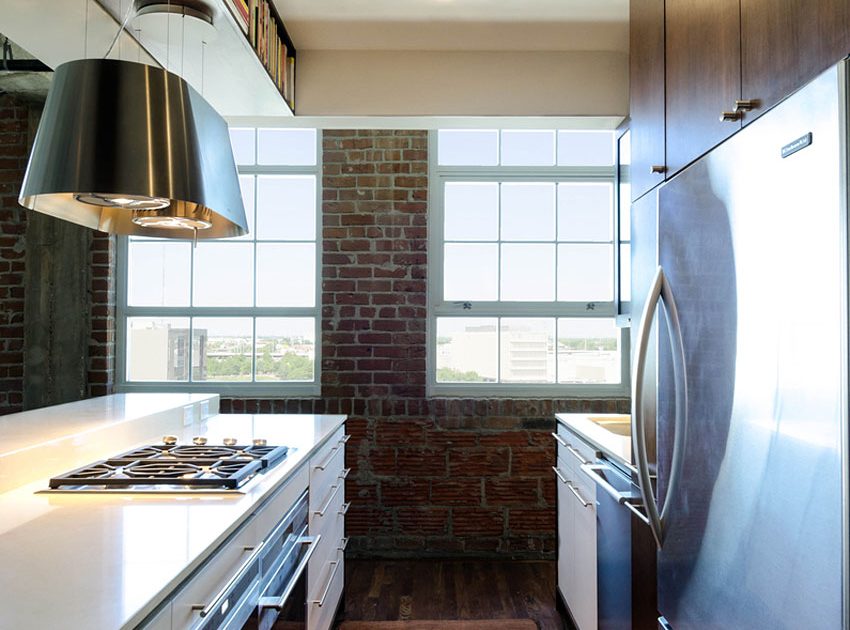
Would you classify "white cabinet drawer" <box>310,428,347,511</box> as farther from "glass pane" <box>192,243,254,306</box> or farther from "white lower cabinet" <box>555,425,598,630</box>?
"glass pane" <box>192,243,254,306</box>

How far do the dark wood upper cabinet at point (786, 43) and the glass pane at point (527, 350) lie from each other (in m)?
2.81

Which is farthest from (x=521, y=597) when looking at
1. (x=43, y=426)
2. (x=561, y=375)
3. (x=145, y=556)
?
(x=145, y=556)

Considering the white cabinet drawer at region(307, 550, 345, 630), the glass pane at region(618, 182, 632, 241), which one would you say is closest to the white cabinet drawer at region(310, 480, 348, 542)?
the white cabinet drawer at region(307, 550, 345, 630)

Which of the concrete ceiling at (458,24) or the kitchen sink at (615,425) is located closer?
the concrete ceiling at (458,24)

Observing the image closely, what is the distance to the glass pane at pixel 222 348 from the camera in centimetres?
415

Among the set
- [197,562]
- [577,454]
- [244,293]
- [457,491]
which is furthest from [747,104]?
[244,293]

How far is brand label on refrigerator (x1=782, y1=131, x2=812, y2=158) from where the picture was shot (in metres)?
1.06

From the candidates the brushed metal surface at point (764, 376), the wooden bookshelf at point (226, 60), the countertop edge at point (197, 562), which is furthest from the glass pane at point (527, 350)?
the brushed metal surface at point (764, 376)

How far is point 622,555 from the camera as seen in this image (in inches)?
86.0

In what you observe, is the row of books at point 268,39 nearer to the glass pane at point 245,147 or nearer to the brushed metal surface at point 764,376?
the glass pane at point 245,147

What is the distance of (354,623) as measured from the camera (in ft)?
10.00

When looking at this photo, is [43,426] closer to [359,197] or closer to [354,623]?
[354,623]

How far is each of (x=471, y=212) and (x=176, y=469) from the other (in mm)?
2693

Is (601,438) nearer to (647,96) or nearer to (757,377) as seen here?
(647,96)
